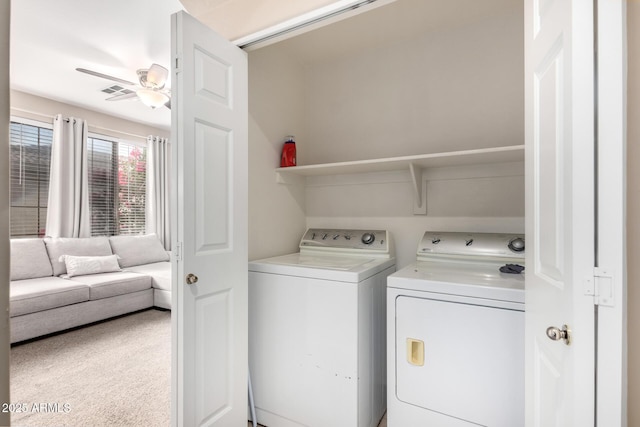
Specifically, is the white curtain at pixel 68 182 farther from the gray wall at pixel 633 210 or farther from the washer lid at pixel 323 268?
the gray wall at pixel 633 210

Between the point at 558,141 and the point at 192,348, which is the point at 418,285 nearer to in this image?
the point at 558,141

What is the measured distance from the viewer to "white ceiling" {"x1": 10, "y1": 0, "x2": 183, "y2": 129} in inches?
92.2

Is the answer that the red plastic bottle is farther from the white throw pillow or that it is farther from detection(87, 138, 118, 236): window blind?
detection(87, 138, 118, 236): window blind

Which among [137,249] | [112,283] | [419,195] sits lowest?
[112,283]

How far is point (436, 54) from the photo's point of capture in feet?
7.00

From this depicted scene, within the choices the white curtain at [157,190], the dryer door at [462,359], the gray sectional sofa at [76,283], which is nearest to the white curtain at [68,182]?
the gray sectional sofa at [76,283]

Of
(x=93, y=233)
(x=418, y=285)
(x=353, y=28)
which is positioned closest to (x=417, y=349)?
(x=418, y=285)

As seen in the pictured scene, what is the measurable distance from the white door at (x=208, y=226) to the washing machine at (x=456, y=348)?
0.80m

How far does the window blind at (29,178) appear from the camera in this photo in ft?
13.1

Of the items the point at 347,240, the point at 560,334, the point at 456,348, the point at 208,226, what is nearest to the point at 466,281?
the point at 456,348

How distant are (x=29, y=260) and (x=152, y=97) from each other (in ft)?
7.66

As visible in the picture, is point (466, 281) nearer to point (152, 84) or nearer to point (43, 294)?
point (152, 84)

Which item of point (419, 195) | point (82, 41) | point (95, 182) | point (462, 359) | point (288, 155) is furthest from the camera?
point (95, 182)

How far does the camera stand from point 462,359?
4.57 feet
